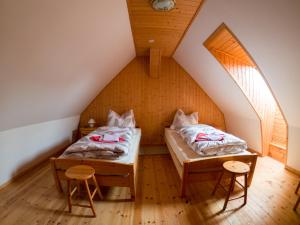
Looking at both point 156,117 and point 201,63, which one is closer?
point 201,63

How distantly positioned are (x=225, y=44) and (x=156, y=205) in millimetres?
2831

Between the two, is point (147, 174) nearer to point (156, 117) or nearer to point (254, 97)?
point (156, 117)

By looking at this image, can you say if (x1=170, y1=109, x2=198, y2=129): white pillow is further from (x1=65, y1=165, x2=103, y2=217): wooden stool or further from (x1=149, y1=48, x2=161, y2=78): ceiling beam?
(x1=65, y1=165, x2=103, y2=217): wooden stool

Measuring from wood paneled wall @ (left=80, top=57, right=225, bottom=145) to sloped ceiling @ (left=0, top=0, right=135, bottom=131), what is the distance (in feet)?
3.71

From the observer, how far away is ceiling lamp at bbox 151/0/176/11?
195cm

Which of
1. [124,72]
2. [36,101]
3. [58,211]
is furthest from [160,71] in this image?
[58,211]

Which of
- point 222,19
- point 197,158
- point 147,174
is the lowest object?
point 147,174

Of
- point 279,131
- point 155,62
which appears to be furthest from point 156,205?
point 279,131

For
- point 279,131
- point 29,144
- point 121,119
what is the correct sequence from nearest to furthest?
point 29,144 → point 279,131 → point 121,119

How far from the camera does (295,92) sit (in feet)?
6.93

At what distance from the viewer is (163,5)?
2016 millimetres

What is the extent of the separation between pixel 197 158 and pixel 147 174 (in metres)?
1.04

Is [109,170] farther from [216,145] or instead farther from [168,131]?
[168,131]

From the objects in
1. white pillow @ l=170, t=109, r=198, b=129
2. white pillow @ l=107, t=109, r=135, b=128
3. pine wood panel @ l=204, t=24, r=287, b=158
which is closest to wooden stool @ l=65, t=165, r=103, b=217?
white pillow @ l=107, t=109, r=135, b=128
